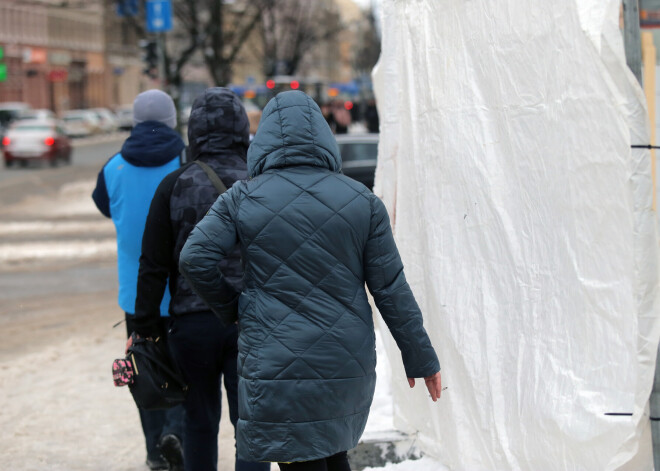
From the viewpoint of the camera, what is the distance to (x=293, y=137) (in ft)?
10.5

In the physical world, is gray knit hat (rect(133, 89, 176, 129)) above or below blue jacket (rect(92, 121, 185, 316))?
above

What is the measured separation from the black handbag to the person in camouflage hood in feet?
0.14

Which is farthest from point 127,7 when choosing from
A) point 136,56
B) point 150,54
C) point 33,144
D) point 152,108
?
point 136,56

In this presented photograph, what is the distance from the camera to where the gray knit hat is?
4926 millimetres

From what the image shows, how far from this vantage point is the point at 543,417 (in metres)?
3.96

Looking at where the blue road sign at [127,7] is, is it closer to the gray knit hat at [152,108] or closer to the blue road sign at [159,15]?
the blue road sign at [159,15]

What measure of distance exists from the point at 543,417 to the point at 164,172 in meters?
2.16

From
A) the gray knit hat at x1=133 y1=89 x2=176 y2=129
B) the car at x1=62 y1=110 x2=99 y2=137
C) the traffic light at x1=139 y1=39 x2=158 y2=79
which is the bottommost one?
the gray knit hat at x1=133 y1=89 x2=176 y2=129

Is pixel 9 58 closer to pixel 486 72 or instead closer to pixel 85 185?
pixel 85 185

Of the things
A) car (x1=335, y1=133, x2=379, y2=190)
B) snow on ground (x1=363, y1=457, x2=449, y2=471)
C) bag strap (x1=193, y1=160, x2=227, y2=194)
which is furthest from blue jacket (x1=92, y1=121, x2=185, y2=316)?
car (x1=335, y1=133, x2=379, y2=190)

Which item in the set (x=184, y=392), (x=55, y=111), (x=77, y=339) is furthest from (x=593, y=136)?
(x=55, y=111)

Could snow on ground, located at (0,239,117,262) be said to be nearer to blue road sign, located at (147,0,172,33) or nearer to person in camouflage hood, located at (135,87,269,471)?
blue road sign, located at (147,0,172,33)

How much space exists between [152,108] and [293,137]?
192 cm

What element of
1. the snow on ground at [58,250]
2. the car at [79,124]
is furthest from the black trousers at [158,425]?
the car at [79,124]
